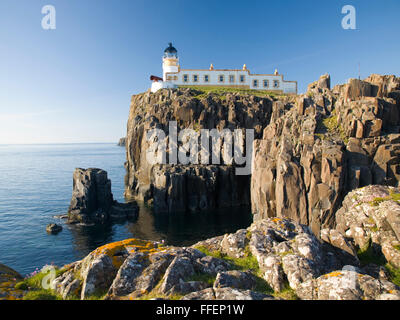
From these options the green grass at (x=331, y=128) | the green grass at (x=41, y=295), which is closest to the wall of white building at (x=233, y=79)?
the green grass at (x=331, y=128)

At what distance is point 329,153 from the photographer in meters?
35.8

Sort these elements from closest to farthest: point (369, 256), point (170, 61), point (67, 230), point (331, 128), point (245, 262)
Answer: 1. point (245, 262)
2. point (369, 256)
3. point (331, 128)
4. point (67, 230)
5. point (170, 61)

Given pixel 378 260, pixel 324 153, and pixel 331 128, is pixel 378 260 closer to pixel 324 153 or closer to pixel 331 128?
pixel 324 153

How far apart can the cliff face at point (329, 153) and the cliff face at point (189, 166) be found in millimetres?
23478

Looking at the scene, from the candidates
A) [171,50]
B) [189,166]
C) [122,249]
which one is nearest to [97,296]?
[122,249]

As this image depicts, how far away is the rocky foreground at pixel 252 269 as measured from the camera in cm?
855

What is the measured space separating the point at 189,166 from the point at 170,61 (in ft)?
185

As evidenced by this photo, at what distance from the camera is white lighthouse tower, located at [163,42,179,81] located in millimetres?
103062

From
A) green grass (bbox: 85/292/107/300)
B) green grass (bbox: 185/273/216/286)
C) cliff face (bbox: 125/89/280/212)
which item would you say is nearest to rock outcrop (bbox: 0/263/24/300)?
green grass (bbox: 85/292/107/300)

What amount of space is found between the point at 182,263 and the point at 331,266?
22.2 feet

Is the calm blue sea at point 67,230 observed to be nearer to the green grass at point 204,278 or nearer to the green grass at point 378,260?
the green grass at point 378,260

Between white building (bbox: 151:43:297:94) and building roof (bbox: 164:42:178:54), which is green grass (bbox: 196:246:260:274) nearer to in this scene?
white building (bbox: 151:43:297:94)
